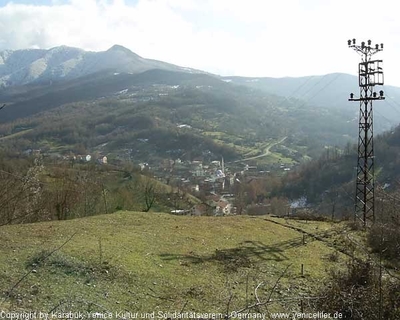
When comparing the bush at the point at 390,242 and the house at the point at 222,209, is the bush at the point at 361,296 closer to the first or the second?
the bush at the point at 390,242

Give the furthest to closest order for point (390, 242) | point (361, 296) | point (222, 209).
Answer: point (222, 209) < point (390, 242) < point (361, 296)

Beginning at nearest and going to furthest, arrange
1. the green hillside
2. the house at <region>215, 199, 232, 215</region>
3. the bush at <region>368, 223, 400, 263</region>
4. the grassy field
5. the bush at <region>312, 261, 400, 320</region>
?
1. the bush at <region>312, 261, 400, 320</region>
2. the grassy field
3. the bush at <region>368, 223, 400, 263</region>
4. the house at <region>215, 199, 232, 215</region>
5. the green hillside

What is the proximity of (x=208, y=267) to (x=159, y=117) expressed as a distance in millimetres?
130801

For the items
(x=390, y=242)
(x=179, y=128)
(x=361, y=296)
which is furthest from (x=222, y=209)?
(x=179, y=128)

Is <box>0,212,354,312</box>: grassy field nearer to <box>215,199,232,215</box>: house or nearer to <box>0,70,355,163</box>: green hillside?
<box>215,199,232,215</box>: house

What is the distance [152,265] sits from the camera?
9250 mm

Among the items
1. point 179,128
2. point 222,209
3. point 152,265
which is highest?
point 152,265

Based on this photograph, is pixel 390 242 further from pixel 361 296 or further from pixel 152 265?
pixel 152 265

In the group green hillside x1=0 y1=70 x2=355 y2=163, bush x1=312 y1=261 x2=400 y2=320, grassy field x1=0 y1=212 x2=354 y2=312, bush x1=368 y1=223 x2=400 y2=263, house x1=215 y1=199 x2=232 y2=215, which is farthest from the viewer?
green hillside x1=0 y1=70 x2=355 y2=163

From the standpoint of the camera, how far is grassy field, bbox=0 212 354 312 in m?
7.38

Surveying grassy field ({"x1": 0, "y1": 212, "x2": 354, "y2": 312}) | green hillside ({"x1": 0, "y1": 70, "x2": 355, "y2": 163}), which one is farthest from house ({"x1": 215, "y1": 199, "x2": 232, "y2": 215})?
green hillside ({"x1": 0, "y1": 70, "x2": 355, "y2": 163})

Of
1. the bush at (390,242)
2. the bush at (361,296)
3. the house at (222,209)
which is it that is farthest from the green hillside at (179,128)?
the bush at (361,296)

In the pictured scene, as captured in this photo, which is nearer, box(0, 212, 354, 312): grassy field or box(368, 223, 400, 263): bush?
box(0, 212, 354, 312): grassy field

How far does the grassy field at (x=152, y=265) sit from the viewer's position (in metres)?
7.38
